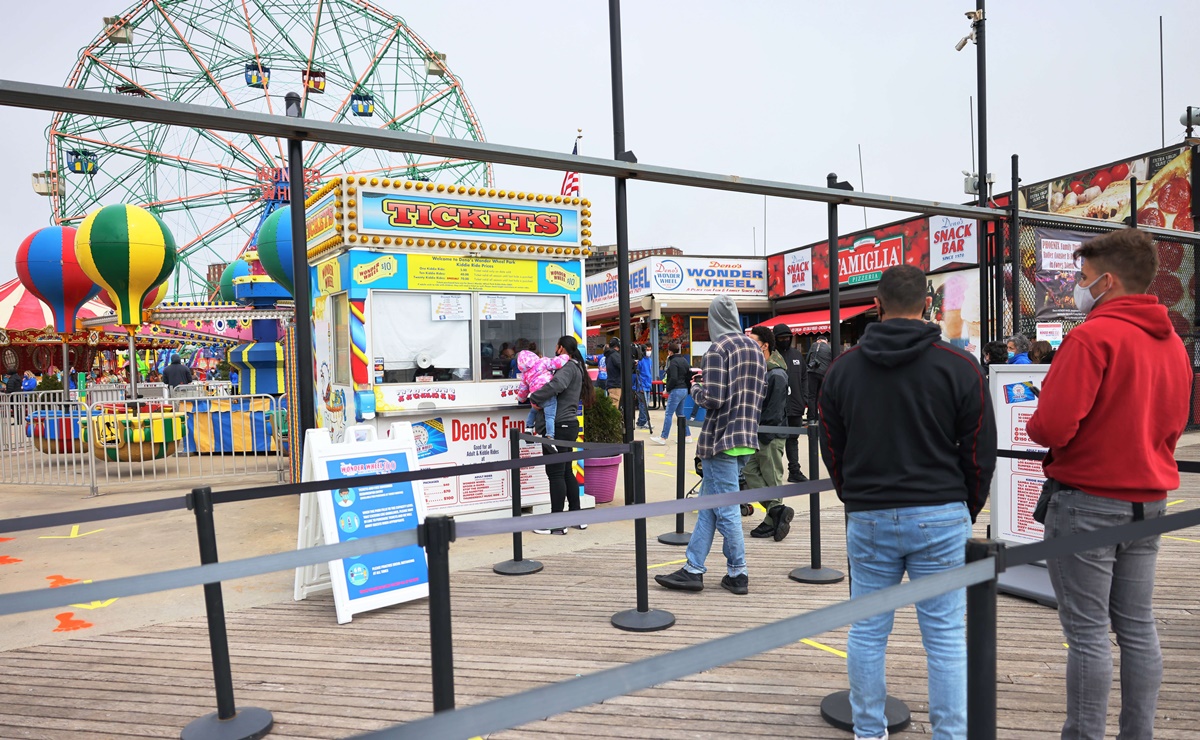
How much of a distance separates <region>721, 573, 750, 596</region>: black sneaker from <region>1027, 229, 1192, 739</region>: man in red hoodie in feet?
7.60

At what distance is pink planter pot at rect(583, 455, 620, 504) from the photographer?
24.7ft

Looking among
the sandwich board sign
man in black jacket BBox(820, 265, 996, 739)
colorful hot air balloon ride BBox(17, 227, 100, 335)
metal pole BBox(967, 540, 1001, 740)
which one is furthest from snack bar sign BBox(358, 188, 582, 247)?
colorful hot air balloon ride BBox(17, 227, 100, 335)

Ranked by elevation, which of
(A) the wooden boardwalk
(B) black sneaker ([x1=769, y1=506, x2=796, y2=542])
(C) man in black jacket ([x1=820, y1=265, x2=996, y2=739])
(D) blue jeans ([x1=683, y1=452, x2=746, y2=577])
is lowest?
(A) the wooden boardwalk

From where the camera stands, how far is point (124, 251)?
11.2 meters

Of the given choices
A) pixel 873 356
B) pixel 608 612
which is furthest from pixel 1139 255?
pixel 608 612

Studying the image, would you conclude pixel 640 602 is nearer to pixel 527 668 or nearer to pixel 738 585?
pixel 738 585

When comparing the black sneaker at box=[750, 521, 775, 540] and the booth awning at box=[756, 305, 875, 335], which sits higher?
the booth awning at box=[756, 305, 875, 335]

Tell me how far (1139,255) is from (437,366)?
5.61 metres

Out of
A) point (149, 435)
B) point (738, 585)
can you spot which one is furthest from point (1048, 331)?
point (149, 435)

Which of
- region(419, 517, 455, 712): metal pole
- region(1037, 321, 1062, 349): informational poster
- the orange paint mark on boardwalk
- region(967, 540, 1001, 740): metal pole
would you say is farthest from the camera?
region(1037, 321, 1062, 349): informational poster

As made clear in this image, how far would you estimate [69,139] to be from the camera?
26047 mm

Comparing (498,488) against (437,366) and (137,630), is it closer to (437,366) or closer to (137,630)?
(437,366)

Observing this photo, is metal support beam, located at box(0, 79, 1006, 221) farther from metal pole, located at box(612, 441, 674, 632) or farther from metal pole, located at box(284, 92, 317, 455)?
metal pole, located at box(612, 441, 674, 632)

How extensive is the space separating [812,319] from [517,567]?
15.3m
